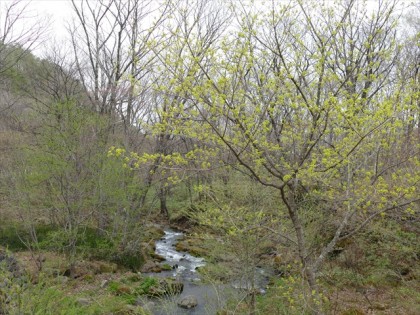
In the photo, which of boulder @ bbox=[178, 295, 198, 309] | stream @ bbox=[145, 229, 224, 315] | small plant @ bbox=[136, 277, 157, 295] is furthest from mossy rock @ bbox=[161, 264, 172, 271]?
boulder @ bbox=[178, 295, 198, 309]

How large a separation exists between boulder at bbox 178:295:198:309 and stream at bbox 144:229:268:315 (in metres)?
0.10

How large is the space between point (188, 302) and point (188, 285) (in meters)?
1.50

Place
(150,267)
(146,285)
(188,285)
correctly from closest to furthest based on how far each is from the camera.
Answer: (146,285)
(188,285)
(150,267)

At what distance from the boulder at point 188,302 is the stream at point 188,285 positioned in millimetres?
96

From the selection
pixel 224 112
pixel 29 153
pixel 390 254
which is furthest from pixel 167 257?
pixel 224 112

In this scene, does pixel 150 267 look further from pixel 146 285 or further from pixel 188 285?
pixel 146 285

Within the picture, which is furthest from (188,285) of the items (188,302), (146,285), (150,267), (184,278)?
(150,267)

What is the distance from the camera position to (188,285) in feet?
34.8

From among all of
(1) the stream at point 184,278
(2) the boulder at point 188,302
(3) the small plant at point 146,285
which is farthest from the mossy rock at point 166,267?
(2) the boulder at point 188,302

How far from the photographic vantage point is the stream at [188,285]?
741 cm

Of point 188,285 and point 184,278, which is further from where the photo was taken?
Result: point 184,278

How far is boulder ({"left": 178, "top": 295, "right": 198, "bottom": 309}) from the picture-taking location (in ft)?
29.6

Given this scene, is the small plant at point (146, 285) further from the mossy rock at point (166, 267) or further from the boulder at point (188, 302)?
the mossy rock at point (166, 267)

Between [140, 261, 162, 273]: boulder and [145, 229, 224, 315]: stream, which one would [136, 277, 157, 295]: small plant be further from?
[140, 261, 162, 273]: boulder
